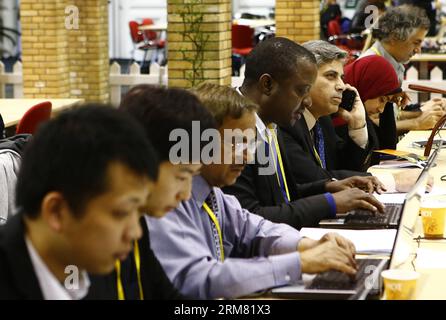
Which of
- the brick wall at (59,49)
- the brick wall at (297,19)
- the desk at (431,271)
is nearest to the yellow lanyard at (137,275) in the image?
the desk at (431,271)

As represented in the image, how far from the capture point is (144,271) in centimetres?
233

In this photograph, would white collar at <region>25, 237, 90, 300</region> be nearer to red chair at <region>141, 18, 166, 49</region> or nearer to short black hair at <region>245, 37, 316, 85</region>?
short black hair at <region>245, 37, 316, 85</region>

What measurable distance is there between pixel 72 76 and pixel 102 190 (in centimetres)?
1010

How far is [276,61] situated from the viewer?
12.5 feet

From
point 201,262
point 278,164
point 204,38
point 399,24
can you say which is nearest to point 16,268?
point 201,262

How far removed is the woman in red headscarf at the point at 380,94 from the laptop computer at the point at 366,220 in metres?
1.82

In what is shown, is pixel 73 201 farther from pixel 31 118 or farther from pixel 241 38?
pixel 241 38

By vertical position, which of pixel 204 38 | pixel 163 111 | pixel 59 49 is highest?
pixel 163 111

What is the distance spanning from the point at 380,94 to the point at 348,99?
605mm

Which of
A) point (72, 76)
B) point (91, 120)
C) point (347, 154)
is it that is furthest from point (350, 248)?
point (72, 76)

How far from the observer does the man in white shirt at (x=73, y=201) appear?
5.47 feet

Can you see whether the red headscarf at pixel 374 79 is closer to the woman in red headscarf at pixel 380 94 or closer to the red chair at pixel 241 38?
the woman in red headscarf at pixel 380 94

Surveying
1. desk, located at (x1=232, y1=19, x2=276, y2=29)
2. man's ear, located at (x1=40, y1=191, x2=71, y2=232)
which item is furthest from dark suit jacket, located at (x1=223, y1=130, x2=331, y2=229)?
desk, located at (x1=232, y1=19, x2=276, y2=29)

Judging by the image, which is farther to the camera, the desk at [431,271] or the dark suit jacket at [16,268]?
the desk at [431,271]
